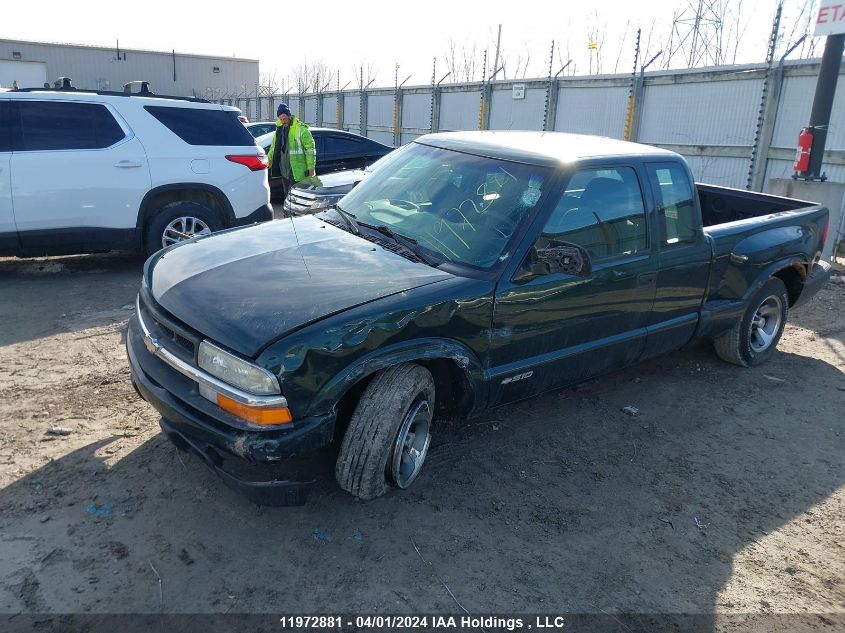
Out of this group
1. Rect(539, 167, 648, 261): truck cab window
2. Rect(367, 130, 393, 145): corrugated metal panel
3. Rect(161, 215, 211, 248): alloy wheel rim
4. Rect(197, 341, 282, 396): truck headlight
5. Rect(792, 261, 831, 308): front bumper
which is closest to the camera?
Rect(197, 341, 282, 396): truck headlight

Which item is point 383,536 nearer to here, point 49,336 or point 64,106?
point 49,336

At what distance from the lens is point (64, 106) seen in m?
6.41

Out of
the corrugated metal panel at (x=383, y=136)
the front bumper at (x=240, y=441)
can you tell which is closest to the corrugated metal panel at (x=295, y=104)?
the corrugated metal panel at (x=383, y=136)

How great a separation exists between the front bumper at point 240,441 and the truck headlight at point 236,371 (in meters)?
0.15

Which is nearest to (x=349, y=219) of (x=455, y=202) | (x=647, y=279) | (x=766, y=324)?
(x=455, y=202)

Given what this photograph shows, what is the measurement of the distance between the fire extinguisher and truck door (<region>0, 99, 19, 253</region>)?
32.0ft

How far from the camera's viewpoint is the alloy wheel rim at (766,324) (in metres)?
5.47

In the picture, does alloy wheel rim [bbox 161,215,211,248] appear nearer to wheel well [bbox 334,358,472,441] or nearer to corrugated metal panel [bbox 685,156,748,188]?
wheel well [bbox 334,358,472,441]

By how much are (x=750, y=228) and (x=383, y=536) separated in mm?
3742

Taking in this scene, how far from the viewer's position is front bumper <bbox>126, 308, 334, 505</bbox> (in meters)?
2.68

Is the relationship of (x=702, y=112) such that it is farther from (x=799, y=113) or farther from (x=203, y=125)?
(x=203, y=125)

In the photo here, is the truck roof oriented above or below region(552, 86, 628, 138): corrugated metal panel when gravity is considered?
below

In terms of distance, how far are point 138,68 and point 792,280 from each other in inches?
2057

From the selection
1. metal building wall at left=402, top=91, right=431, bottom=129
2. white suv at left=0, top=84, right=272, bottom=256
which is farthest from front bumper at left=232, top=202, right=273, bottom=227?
metal building wall at left=402, top=91, right=431, bottom=129
